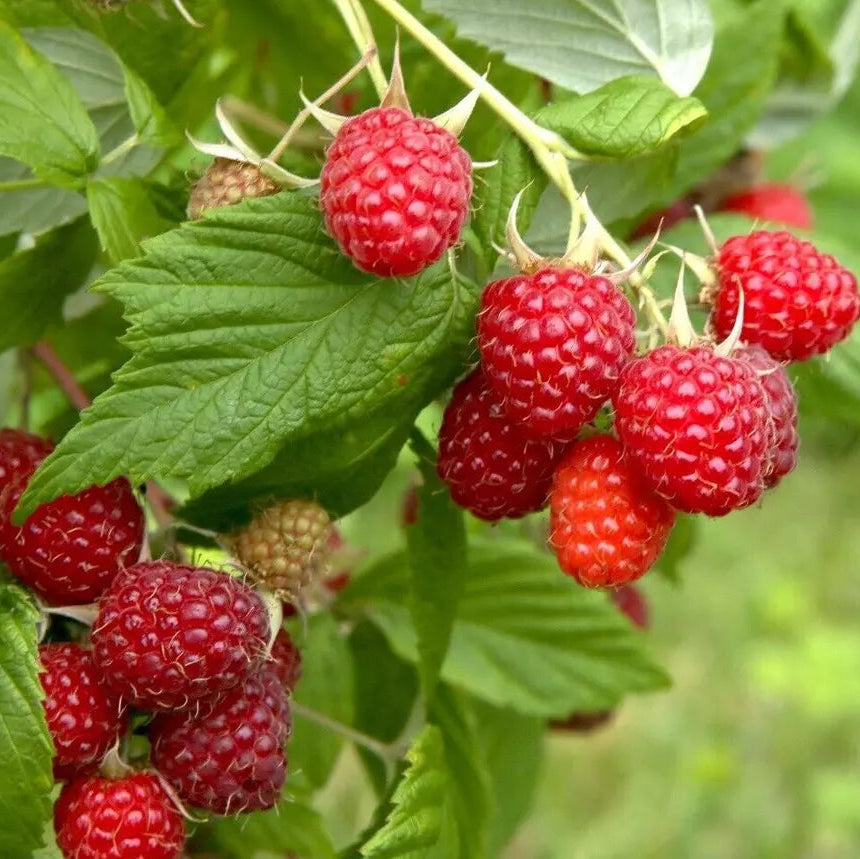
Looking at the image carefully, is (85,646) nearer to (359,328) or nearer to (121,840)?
(121,840)

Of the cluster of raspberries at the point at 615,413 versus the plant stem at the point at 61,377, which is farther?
the plant stem at the point at 61,377

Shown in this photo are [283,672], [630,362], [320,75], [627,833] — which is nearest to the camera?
[630,362]

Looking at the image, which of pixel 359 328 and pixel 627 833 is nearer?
pixel 359 328

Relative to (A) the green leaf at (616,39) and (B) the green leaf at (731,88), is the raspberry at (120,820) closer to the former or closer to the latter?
(A) the green leaf at (616,39)

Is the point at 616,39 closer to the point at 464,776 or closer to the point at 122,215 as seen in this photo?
the point at 122,215

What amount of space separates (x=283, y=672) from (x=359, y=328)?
0.26 m

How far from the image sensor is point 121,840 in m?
0.72

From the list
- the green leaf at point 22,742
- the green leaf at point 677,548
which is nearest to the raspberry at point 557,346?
the green leaf at point 22,742

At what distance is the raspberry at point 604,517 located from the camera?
71 centimetres

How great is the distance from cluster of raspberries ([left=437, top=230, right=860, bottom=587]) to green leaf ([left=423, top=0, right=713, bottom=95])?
0.64 feet

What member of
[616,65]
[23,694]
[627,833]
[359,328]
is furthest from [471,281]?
[627,833]

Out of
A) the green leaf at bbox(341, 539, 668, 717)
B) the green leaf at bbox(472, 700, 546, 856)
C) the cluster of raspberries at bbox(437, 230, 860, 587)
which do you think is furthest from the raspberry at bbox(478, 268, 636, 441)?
the green leaf at bbox(472, 700, 546, 856)

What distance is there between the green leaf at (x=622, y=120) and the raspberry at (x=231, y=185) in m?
0.18

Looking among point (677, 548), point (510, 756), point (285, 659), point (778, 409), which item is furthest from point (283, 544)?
point (510, 756)
